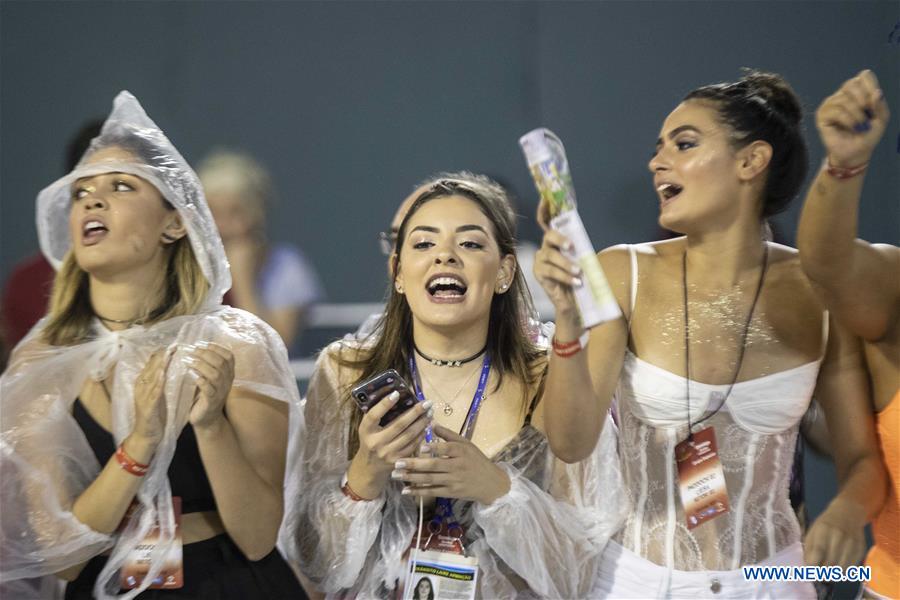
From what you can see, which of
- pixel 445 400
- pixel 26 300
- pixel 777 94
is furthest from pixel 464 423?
pixel 26 300

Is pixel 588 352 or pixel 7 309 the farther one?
pixel 7 309

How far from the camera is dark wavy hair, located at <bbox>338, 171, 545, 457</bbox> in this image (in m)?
2.18

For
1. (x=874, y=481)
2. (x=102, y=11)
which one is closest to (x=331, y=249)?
(x=102, y=11)

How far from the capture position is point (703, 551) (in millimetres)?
1992

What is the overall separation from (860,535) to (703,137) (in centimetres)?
82

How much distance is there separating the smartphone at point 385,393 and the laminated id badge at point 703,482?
56 cm

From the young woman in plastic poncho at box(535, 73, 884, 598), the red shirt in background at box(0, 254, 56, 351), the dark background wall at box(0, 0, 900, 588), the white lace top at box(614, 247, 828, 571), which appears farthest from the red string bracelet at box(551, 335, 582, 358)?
the dark background wall at box(0, 0, 900, 588)

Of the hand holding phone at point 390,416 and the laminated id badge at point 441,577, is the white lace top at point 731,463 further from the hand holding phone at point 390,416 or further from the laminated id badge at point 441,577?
the hand holding phone at point 390,416

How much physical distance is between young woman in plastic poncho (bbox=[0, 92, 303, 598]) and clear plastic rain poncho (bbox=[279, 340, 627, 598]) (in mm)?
92

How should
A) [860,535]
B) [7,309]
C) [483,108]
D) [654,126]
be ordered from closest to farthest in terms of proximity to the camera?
[860,535] < [7,309] < [654,126] < [483,108]

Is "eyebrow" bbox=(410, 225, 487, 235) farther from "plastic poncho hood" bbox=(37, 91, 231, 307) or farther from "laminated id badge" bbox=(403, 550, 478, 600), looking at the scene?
"laminated id badge" bbox=(403, 550, 478, 600)

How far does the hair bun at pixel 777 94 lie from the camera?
81.6 inches

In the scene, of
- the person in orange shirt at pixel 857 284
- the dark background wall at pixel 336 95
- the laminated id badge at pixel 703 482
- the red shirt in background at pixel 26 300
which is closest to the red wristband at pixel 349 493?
the laminated id badge at pixel 703 482

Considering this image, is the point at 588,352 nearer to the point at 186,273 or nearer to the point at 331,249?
the point at 186,273
